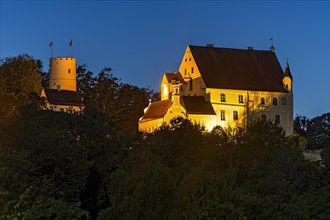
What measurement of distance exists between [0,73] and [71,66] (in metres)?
13.7

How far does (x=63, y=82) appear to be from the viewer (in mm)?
72938

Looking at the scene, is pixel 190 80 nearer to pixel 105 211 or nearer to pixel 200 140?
pixel 200 140

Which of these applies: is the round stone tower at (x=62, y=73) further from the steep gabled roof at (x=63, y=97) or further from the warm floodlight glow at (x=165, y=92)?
the warm floodlight glow at (x=165, y=92)

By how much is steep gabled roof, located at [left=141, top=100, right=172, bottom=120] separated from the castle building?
626 cm

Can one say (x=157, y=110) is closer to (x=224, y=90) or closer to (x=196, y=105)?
(x=196, y=105)

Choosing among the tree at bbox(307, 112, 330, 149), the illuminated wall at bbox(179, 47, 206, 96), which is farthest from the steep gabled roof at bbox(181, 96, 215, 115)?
the tree at bbox(307, 112, 330, 149)

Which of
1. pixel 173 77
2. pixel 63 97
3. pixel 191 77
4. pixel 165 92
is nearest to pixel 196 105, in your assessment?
pixel 165 92

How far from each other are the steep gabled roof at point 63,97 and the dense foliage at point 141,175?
757 inches

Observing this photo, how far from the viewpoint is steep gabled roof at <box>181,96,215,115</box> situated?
65.4m

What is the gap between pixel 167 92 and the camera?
7075cm

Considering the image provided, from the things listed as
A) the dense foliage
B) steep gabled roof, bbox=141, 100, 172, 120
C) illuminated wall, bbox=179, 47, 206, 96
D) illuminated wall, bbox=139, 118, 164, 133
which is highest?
illuminated wall, bbox=179, 47, 206, 96

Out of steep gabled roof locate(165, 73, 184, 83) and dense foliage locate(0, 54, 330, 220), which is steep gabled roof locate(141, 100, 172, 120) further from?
dense foliage locate(0, 54, 330, 220)

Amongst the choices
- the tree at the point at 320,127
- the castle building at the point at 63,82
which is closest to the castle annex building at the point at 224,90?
the castle building at the point at 63,82

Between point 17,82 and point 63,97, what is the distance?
25.4 ft
